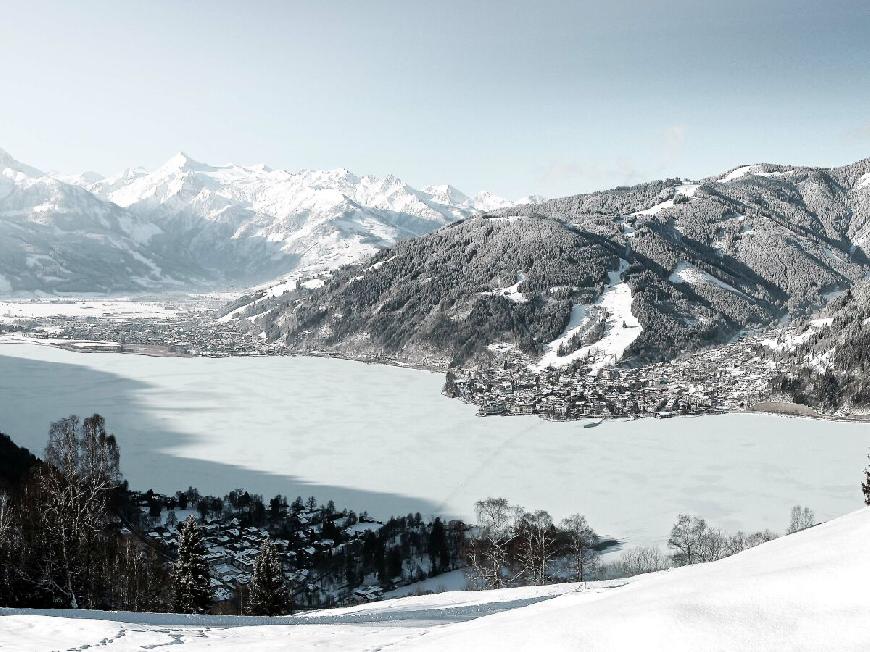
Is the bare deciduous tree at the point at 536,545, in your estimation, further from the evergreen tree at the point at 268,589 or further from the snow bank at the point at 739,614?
the snow bank at the point at 739,614

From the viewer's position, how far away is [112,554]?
1470 inches

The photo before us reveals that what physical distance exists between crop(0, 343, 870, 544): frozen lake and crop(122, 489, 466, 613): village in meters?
6.23

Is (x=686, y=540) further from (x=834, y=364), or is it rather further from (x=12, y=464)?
(x=834, y=364)

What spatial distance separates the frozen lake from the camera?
290 ft

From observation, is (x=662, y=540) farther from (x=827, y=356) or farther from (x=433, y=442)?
(x=827, y=356)

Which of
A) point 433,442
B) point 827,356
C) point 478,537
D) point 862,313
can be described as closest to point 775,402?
point 827,356

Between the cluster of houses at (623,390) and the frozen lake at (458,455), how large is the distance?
786 cm

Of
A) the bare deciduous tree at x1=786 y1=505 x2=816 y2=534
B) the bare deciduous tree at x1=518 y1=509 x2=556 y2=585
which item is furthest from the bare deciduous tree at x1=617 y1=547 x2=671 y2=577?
the bare deciduous tree at x1=786 y1=505 x2=816 y2=534

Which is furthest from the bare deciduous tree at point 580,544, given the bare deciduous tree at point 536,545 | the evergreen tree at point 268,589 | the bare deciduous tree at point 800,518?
the evergreen tree at point 268,589

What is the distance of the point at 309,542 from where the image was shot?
79.8 m

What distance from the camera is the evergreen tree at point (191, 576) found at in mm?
35094

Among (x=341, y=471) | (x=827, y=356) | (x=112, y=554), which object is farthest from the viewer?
(x=827, y=356)

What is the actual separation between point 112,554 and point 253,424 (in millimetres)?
100706

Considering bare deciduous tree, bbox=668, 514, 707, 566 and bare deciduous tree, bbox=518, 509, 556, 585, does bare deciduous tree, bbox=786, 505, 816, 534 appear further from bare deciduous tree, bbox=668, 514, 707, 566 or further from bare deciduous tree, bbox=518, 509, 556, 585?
bare deciduous tree, bbox=518, 509, 556, 585
